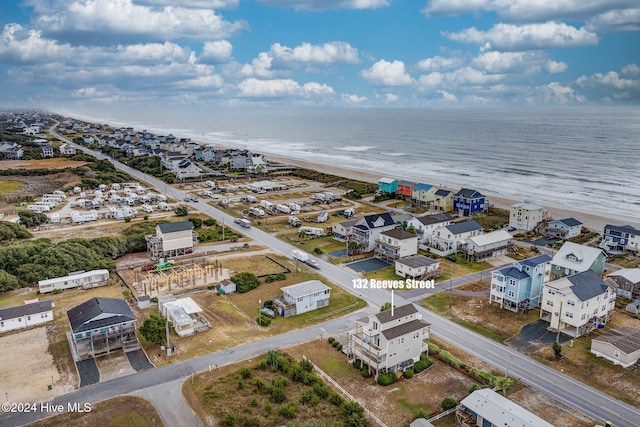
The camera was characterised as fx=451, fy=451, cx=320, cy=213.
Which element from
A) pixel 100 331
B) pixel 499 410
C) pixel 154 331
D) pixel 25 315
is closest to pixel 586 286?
pixel 499 410

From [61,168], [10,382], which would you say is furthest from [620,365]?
[61,168]

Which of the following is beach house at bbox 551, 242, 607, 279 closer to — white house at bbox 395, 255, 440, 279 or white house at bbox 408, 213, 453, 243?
white house at bbox 395, 255, 440, 279

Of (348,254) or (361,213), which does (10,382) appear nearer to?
(348,254)

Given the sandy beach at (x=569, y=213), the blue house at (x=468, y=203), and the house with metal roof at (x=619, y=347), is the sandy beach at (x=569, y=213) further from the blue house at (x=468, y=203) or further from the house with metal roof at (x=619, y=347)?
the house with metal roof at (x=619, y=347)

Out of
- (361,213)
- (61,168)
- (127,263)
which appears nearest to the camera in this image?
(127,263)

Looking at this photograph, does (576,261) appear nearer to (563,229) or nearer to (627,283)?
(627,283)

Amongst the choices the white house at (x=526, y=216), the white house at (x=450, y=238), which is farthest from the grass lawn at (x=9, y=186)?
the white house at (x=526, y=216)
